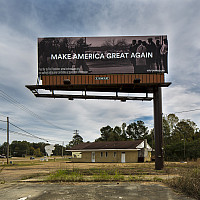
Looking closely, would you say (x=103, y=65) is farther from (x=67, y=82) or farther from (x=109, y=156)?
(x=109, y=156)

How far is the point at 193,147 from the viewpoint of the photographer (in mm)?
40438

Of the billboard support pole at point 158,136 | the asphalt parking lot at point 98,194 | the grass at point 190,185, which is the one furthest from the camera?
the billboard support pole at point 158,136

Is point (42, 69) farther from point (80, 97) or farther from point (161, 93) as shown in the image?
point (161, 93)

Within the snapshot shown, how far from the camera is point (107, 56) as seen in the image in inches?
822

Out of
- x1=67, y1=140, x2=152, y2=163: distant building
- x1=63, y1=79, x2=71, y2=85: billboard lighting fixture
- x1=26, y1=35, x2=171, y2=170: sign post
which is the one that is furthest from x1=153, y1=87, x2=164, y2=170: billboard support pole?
x1=67, y1=140, x2=152, y2=163: distant building

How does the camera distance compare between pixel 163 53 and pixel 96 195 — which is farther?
pixel 163 53

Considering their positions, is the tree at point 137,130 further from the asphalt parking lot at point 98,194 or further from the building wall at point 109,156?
the asphalt parking lot at point 98,194

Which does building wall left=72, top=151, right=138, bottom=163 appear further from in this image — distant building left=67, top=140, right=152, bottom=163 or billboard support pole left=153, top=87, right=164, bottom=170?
billboard support pole left=153, top=87, right=164, bottom=170

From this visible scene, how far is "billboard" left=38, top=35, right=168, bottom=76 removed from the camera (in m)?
20.6

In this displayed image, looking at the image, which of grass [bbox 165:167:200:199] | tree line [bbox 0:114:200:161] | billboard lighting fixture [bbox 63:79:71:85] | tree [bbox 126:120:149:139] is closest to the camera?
grass [bbox 165:167:200:199]

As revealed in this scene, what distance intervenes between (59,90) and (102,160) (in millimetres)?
25286

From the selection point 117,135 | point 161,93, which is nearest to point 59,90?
point 161,93

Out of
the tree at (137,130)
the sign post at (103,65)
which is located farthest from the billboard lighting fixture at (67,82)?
the tree at (137,130)

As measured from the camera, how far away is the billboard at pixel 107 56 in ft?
67.5
